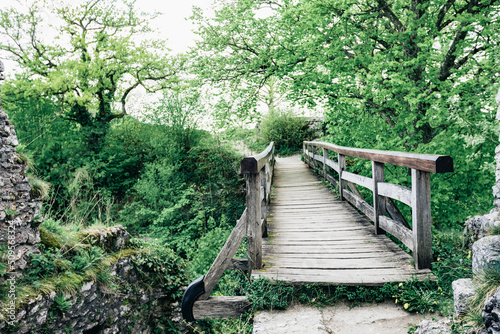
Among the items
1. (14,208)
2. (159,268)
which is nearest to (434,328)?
(14,208)

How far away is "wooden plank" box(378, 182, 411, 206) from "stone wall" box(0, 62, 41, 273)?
4755 millimetres

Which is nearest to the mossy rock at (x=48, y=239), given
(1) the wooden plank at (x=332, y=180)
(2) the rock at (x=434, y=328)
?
(2) the rock at (x=434, y=328)

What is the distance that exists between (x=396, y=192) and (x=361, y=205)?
1.52 meters

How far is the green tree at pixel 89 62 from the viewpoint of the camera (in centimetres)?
1107

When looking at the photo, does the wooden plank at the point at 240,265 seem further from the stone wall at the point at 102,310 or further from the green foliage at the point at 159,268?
the green foliage at the point at 159,268

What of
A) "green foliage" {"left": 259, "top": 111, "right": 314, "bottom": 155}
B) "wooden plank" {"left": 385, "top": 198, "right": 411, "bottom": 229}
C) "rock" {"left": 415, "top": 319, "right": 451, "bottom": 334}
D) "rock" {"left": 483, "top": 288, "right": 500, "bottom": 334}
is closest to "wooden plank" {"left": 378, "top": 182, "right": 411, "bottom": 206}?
"wooden plank" {"left": 385, "top": 198, "right": 411, "bottom": 229}

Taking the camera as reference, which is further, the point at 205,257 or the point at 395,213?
the point at 205,257

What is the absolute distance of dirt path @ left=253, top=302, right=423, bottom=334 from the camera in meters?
2.39

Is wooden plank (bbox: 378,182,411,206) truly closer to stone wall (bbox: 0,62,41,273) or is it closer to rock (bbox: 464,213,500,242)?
rock (bbox: 464,213,500,242)

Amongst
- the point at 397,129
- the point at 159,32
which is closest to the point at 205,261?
the point at 397,129

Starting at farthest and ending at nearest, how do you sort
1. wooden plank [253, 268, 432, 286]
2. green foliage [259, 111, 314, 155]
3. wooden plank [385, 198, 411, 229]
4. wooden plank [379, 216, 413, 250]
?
green foliage [259, 111, 314, 155], wooden plank [385, 198, 411, 229], wooden plank [379, 216, 413, 250], wooden plank [253, 268, 432, 286]

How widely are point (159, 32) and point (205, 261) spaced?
11541 millimetres

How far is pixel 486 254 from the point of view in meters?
2.20

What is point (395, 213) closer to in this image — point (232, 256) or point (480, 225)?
point (480, 225)
